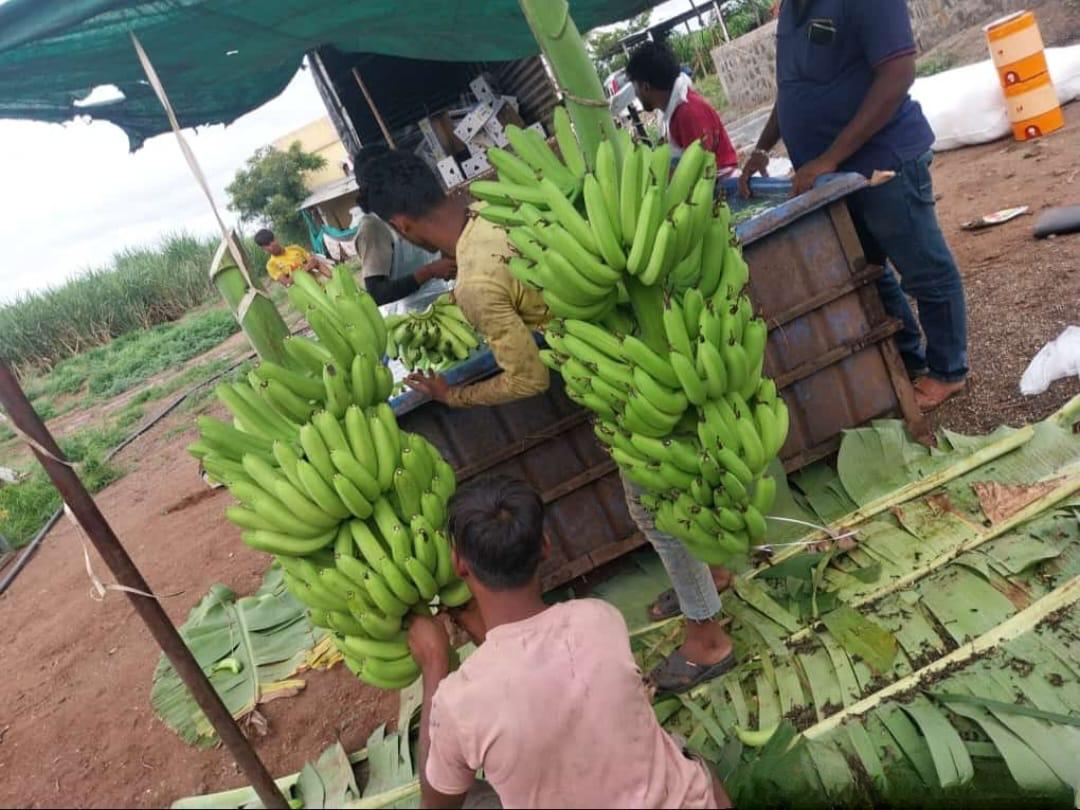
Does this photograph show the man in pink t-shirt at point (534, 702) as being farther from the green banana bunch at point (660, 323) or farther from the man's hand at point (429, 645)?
the green banana bunch at point (660, 323)

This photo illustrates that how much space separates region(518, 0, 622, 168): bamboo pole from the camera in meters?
1.92

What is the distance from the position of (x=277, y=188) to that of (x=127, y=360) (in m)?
11.3

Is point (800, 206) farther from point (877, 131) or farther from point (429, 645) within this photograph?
point (429, 645)

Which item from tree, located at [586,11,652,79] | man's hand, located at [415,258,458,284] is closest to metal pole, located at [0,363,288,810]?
man's hand, located at [415,258,458,284]

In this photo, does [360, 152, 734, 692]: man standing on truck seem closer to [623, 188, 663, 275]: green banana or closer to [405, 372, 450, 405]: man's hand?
[405, 372, 450, 405]: man's hand

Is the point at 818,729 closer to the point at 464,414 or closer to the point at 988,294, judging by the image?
the point at 464,414

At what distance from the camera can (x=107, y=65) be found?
3.49 metres

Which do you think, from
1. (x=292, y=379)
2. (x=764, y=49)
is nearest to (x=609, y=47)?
(x=764, y=49)

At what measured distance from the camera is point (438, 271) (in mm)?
4543

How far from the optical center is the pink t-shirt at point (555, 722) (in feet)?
5.02

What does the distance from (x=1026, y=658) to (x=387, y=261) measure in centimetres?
441

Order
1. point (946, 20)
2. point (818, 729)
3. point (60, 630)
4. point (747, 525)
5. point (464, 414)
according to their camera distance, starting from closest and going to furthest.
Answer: point (747, 525) < point (818, 729) < point (464, 414) < point (60, 630) < point (946, 20)

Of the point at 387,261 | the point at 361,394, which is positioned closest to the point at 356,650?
the point at 361,394

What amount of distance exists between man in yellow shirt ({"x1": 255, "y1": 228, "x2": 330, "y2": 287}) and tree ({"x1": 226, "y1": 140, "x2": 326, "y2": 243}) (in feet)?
64.1
